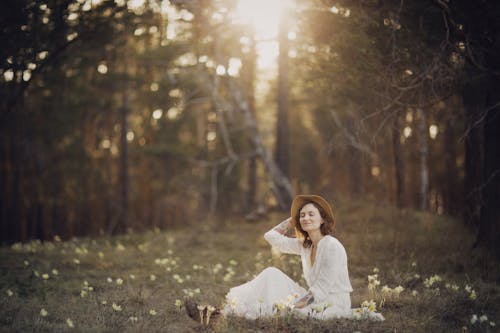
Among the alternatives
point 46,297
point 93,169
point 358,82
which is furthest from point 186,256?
point 93,169

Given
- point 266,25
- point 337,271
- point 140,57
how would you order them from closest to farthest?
point 337,271
point 266,25
point 140,57

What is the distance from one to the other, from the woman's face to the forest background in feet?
9.90

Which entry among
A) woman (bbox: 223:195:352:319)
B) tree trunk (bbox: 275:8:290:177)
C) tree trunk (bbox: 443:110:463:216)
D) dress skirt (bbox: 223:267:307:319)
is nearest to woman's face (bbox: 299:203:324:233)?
woman (bbox: 223:195:352:319)

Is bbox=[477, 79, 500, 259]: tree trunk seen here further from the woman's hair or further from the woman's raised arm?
the woman's raised arm

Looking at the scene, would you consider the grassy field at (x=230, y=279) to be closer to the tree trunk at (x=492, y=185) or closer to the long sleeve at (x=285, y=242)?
the tree trunk at (x=492, y=185)

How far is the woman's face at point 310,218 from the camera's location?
16.9 feet

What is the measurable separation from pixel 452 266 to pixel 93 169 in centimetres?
1633

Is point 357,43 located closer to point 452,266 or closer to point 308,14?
point 308,14

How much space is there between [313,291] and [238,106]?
1090 cm

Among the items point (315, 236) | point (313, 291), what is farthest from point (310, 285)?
point (315, 236)

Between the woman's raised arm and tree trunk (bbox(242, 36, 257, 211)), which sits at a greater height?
tree trunk (bbox(242, 36, 257, 211))

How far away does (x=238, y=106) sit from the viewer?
50.3 ft

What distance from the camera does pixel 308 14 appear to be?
998 cm

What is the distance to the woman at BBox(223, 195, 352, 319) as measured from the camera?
16.2ft
